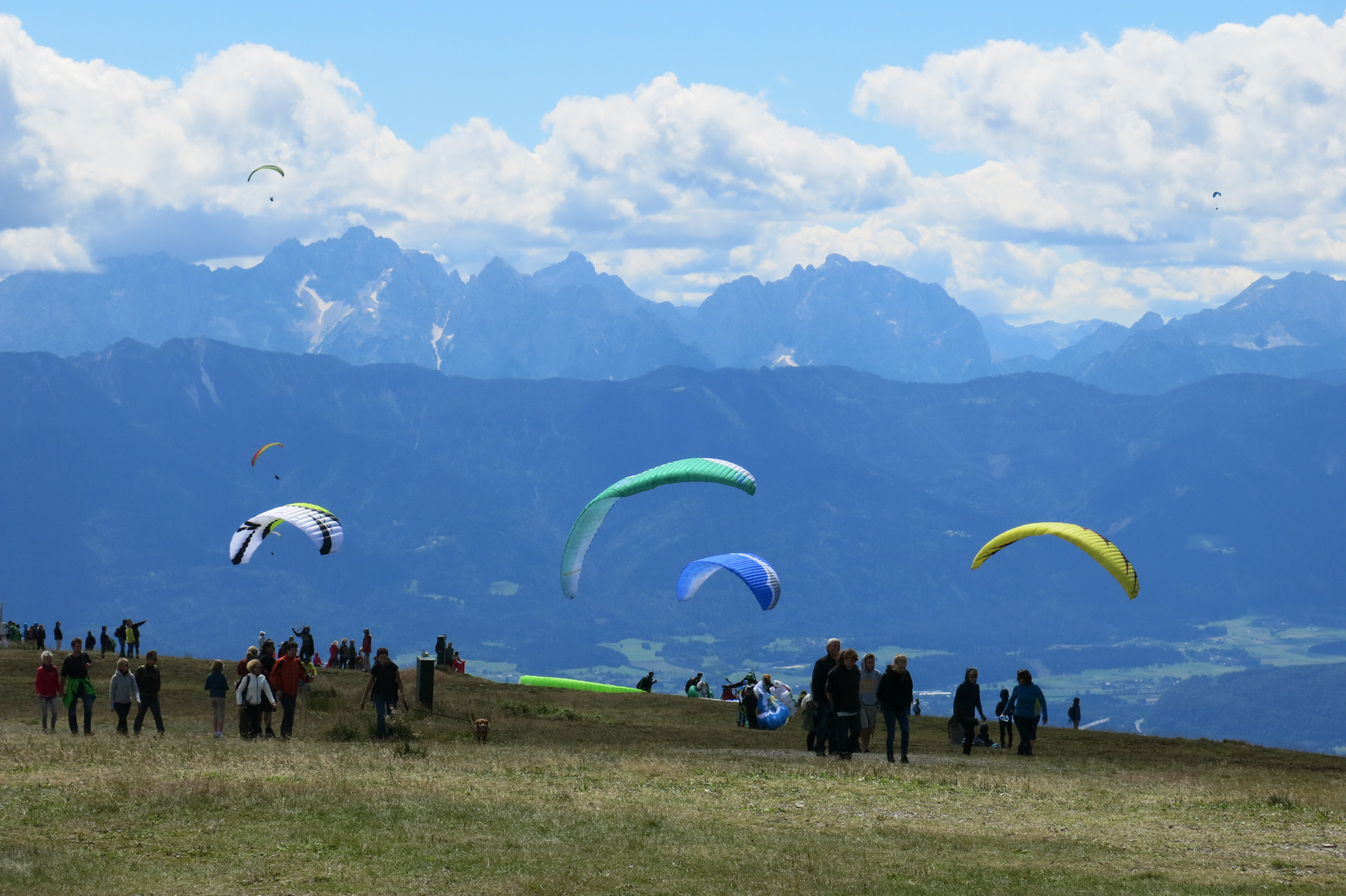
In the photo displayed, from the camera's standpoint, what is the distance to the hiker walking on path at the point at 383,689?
2477cm

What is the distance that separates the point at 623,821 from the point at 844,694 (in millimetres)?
7164

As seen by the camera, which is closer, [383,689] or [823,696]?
[823,696]

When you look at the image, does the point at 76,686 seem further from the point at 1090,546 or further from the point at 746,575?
the point at 1090,546

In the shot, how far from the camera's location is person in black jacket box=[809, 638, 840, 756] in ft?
73.9

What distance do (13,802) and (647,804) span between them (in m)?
7.37

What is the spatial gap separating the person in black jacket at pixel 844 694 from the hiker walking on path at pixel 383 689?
776cm

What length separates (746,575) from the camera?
41.5 m

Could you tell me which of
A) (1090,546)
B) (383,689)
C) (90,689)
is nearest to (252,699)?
(383,689)

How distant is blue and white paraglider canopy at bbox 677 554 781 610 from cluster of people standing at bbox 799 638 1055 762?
11.2 m

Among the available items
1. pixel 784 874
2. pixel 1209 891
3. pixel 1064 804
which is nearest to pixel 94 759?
pixel 784 874

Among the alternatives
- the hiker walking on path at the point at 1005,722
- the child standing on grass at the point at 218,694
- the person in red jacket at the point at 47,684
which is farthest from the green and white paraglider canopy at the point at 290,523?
the hiker walking on path at the point at 1005,722

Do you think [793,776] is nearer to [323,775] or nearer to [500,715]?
[323,775]

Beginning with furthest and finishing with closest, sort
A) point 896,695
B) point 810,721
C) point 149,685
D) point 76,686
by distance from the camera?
point 76,686, point 810,721, point 149,685, point 896,695

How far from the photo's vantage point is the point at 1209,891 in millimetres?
12930
